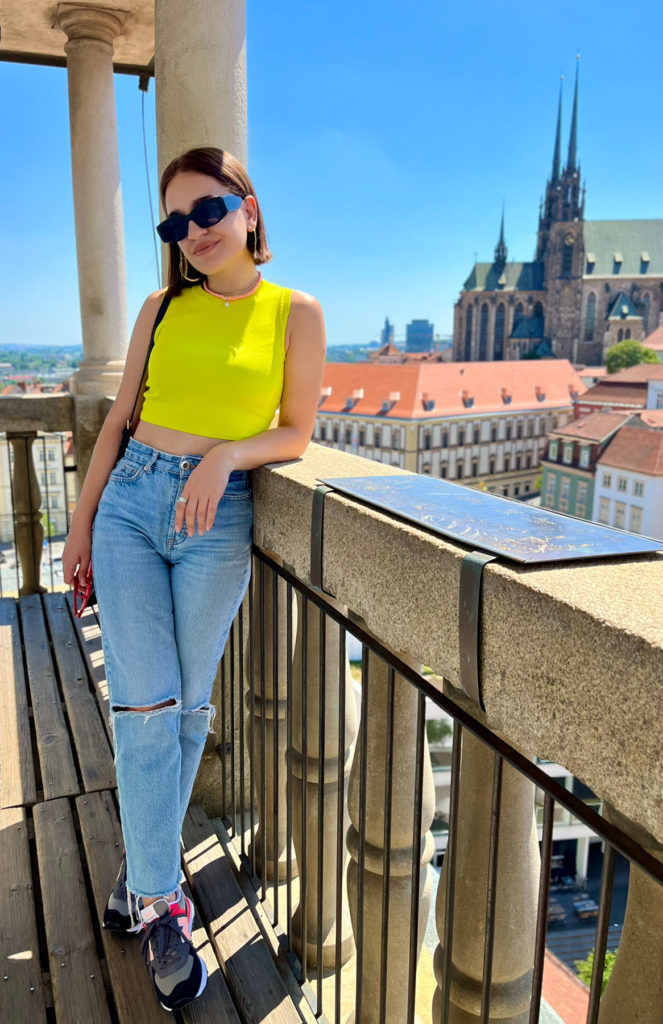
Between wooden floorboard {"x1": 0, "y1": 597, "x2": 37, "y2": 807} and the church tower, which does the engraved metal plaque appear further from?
the church tower

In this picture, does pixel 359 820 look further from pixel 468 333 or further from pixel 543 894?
pixel 468 333

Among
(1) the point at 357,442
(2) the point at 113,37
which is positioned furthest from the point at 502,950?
(1) the point at 357,442

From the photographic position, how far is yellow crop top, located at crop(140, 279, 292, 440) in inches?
79.7

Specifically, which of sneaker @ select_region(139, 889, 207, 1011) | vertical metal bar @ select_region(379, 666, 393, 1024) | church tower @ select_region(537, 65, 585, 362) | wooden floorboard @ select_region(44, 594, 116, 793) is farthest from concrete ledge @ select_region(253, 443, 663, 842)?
church tower @ select_region(537, 65, 585, 362)

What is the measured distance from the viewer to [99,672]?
13.1 feet

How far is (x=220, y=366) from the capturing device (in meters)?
2.01

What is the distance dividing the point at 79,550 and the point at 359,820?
92 cm

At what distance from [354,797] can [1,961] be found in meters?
0.97

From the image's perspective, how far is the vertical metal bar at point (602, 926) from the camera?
40.2 inches

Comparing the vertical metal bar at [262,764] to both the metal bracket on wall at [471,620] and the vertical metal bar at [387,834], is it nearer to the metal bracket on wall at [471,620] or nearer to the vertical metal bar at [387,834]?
the vertical metal bar at [387,834]

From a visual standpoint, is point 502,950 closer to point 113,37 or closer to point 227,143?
point 227,143

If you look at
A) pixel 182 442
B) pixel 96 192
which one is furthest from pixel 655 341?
pixel 182 442

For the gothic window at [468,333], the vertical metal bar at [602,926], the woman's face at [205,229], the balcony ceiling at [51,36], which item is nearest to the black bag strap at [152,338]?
the woman's face at [205,229]

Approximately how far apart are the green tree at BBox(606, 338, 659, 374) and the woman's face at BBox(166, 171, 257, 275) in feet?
286
